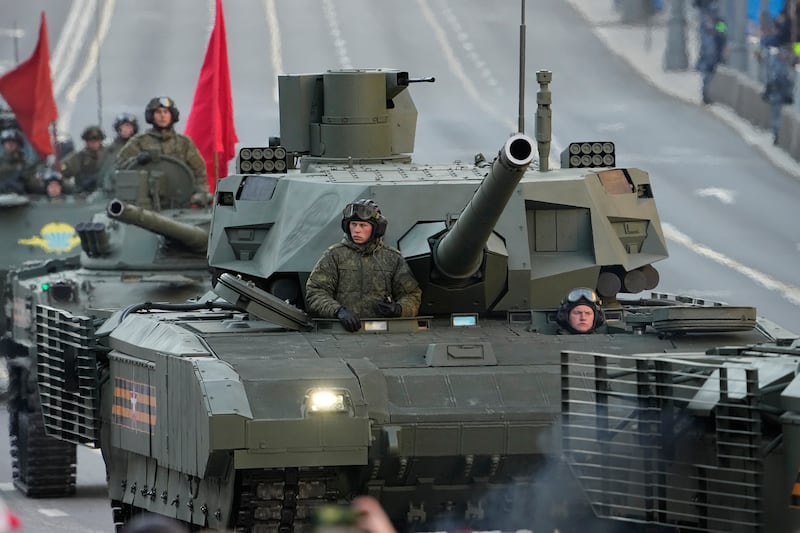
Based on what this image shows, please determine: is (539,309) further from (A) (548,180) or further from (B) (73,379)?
(B) (73,379)

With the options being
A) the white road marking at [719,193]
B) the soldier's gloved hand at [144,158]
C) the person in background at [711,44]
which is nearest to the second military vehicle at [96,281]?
the soldier's gloved hand at [144,158]

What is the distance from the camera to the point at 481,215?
1711cm

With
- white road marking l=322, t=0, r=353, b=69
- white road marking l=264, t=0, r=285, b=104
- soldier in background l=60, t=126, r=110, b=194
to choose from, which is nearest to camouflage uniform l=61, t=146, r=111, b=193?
soldier in background l=60, t=126, r=110, b=194

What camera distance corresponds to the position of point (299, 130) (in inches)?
857

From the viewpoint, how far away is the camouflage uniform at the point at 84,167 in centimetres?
3312

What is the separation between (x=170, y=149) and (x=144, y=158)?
47 centimetres

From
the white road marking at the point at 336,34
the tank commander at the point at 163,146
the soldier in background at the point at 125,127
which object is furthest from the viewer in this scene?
the white road marking at the point at 336,34

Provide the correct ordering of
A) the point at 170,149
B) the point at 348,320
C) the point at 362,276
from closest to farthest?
the point at 348,320, the point at 362,276, the point at 170,149

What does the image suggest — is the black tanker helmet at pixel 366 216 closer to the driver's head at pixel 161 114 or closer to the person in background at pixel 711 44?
the driver's head at pixel 161 114

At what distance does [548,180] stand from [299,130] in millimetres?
3179

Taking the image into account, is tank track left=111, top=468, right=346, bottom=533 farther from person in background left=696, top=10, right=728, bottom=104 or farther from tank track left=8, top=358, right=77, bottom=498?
person in background left=696, top=10, right=728, bottom=104

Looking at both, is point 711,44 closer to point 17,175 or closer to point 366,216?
point 17,175

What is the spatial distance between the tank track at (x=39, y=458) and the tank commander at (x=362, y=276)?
21.3 feet

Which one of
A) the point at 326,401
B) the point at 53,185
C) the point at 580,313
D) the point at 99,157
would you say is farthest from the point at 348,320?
the point at 99,157
